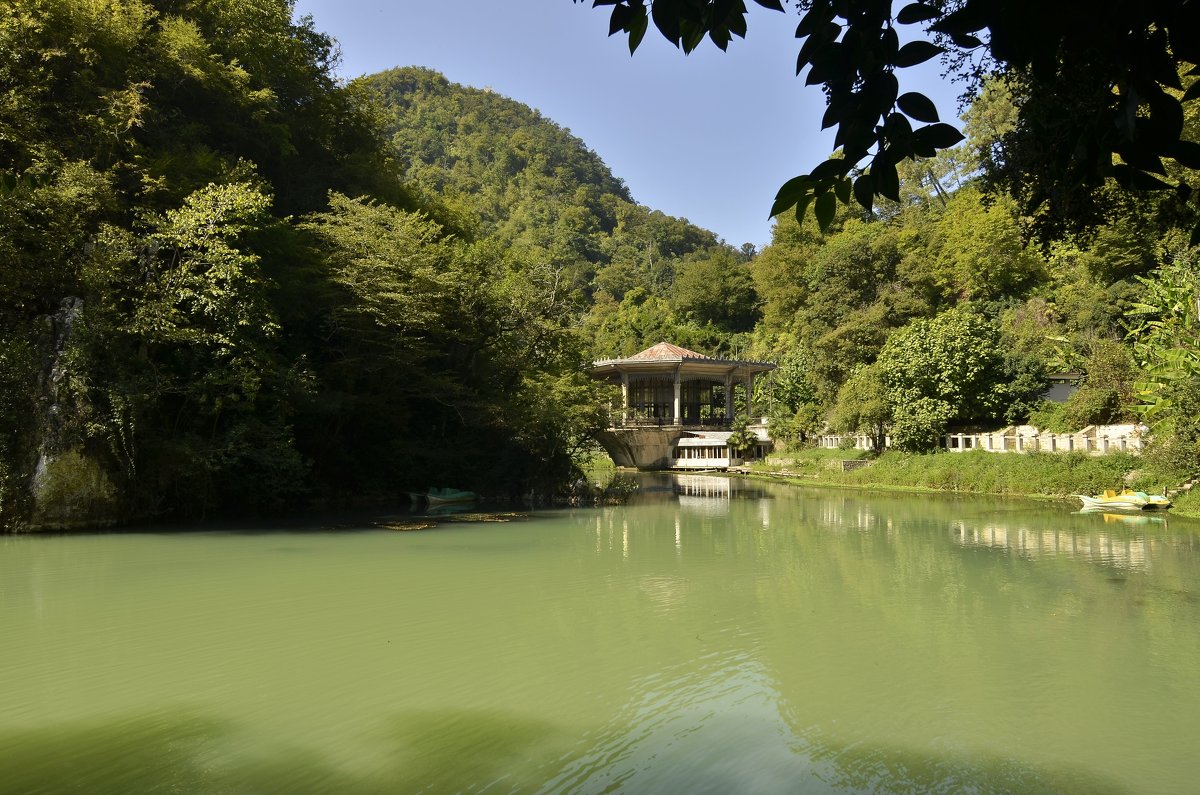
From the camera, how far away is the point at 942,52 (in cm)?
195

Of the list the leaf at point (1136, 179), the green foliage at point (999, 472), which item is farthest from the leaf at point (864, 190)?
the green foliage at point (999, 472)

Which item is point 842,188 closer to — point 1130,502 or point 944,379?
point 1130,502

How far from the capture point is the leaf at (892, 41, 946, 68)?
5.92 feet

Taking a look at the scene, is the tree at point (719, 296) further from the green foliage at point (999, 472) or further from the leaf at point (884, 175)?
the leaf at point (884, 175)

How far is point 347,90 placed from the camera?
2217cm

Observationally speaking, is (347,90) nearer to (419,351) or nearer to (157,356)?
(419,351)

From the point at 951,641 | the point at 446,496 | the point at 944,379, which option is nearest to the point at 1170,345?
the point at 944,379

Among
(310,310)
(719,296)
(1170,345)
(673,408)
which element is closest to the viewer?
(1170,345)

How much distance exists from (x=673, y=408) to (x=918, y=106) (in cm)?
3832

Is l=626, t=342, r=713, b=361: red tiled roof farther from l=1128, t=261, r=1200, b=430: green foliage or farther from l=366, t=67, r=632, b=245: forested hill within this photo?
l=366, t=67, r=632, b=245: forested hill

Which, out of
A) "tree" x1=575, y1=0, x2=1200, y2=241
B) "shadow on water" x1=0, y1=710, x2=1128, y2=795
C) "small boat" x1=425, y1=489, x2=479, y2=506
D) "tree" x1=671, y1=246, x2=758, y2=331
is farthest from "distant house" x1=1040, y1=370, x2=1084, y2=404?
"tree" x1=671, y1=246, x2=758, y2=331

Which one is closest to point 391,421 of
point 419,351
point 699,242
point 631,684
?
point 419,351

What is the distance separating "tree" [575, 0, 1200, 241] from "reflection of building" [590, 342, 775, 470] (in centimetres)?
3192

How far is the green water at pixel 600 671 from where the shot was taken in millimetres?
4215
